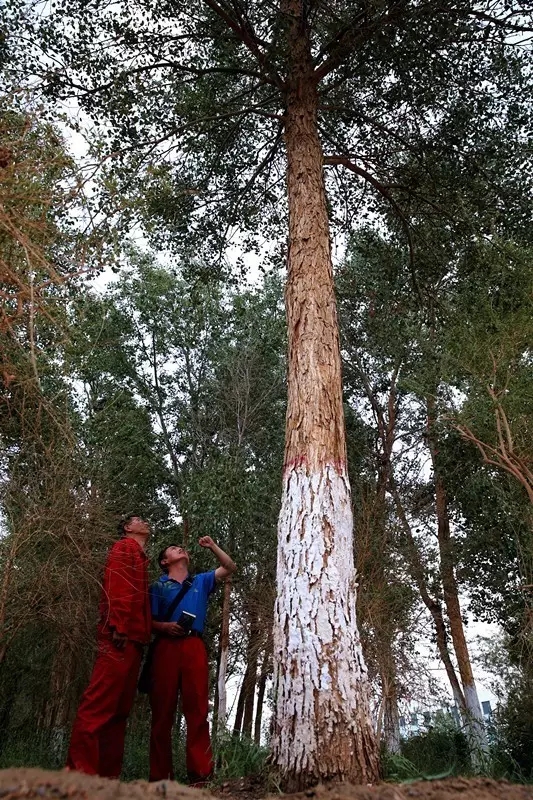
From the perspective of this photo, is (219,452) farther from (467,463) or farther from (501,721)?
(501,721)

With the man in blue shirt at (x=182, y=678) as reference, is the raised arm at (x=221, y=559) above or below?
above

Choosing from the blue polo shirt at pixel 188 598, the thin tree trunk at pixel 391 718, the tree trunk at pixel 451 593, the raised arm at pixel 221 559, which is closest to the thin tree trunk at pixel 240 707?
the thin tree trunk at pixel 391 718

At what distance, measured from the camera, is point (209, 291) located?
40.7ft

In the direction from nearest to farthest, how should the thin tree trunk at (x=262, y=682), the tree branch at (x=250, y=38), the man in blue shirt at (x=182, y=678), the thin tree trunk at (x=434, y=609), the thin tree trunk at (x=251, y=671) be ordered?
1. the man in blue shirt at (x=182, y=678)
2. the tree branch at (x=250, y=38)
3. the thin tree trunk at (x=262, y=682)
4. the thin tree trunk at (x=251, y=671)
5. the thin tree trunk at (x=434, y=609)

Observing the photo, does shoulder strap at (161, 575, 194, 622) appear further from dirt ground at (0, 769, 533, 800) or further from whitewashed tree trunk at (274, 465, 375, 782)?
dirt ground at (0, 769, 533, 800)

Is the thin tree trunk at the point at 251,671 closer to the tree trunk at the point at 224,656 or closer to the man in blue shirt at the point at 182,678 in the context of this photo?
the tree trunk at the point at 224,656

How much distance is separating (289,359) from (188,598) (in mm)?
2035

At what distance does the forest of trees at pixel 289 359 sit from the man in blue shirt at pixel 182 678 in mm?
606

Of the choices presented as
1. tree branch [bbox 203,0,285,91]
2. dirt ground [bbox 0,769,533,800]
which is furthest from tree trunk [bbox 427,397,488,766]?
dirt ground [bbox 0,769,533,800]

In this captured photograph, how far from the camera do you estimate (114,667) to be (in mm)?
3943

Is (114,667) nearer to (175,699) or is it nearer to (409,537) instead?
(175,699)

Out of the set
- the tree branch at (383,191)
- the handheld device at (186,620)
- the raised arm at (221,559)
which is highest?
the tree branch at (383,191)

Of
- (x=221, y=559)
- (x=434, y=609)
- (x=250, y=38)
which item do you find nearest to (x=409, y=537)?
(x=434, y=609)

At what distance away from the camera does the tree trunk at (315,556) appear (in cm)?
317
